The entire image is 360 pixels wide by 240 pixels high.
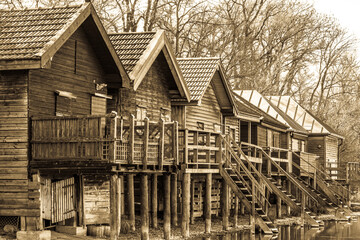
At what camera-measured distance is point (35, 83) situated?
24.8m

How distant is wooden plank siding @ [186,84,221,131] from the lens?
37312mm

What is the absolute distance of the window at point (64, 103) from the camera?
2589 cm

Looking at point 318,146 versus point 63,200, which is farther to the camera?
point 318,146

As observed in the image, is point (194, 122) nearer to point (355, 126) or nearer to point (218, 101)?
point (218, 101)

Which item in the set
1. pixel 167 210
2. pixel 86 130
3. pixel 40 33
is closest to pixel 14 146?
pixel 86 130

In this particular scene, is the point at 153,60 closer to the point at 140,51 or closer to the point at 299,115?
the point at 140,51

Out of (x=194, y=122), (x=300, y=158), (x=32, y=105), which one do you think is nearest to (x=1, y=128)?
(x=32, y=105)

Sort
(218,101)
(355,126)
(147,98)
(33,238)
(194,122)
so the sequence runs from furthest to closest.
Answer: (355,126) < (218,101) < (194,122) < (147,98) < (33,238)

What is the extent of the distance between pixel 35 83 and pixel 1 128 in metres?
1.65

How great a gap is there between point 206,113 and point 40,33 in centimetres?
1521

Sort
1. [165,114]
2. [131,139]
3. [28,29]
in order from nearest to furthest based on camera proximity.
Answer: [131,139] → [28,29] → [165,114]

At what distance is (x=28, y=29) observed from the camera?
2542 cm

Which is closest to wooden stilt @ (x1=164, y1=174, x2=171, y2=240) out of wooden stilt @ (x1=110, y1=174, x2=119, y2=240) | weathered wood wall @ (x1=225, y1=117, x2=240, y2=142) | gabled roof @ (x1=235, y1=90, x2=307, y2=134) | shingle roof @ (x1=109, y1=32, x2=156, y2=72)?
wooden stilt @ (x1=110, y1=174, x2=119, y2=240)

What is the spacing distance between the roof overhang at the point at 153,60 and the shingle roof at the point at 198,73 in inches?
85.5
